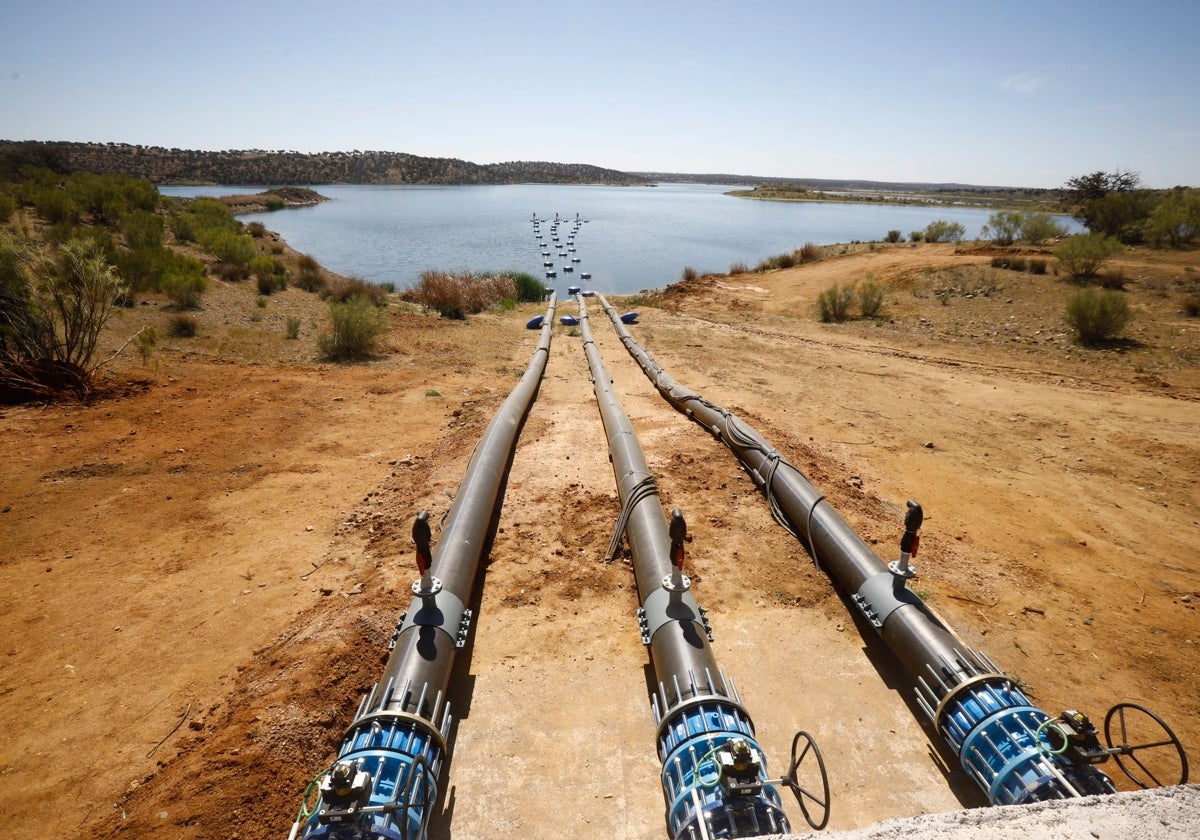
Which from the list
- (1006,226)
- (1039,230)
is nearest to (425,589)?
(1039,230)

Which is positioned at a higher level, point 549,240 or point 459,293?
point 549,240

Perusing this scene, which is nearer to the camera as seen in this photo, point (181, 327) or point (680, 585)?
point (680, 585)

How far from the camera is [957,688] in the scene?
3600 mm

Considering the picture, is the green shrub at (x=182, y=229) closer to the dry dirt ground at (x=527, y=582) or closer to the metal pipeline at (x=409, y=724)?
the dry dirt ground at (x=527, y=582)

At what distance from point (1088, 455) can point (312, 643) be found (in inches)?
454

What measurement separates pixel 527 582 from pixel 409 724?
95.1 inches

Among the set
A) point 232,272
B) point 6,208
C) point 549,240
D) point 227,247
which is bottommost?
point 232,272

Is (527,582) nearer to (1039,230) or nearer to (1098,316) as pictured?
(1098,316)

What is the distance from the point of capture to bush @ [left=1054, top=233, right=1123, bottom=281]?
810 inches

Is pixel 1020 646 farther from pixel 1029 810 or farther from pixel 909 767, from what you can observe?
pixel 1029 810

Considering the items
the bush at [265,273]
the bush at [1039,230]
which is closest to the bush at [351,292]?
the bush at [265,273]

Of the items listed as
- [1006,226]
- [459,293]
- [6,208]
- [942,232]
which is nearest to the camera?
[459,293]

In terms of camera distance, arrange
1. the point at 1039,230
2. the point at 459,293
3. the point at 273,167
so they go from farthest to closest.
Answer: the point at 273,167 → the point at 1039,230 → the point at 459,293

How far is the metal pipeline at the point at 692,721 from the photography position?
283 centimetres
